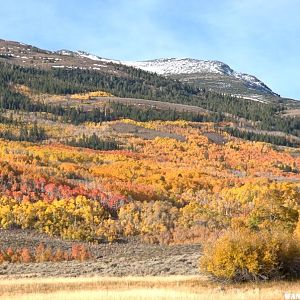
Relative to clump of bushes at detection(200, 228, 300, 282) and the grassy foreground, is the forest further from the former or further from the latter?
the grassy foreground

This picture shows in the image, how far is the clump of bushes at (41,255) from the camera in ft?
166

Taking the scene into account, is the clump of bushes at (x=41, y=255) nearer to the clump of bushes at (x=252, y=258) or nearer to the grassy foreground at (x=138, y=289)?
the grassy foreground at (x=138, y=289)

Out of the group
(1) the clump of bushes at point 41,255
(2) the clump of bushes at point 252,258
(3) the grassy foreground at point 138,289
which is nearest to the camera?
(3) the grassy foreground at point 138,289

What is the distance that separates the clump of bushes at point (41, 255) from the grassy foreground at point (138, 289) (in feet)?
49.6

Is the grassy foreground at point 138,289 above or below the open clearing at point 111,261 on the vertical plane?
above

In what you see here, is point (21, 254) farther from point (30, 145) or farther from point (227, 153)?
point (227, 153)

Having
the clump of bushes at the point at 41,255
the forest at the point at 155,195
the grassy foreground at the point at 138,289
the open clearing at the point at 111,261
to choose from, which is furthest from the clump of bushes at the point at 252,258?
the clump of bushes at the point at 41,255

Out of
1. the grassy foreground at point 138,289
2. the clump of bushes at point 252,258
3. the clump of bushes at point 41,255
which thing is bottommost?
the clump of bushes at point 41,255

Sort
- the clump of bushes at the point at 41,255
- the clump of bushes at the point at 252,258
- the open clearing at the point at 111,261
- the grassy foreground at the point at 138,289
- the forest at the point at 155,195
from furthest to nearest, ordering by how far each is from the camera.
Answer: the clump of bushes at the point at 41,255 → the open clearing at the point at 111,261 → the forest at the point at 155,195 → the clump of bushes at the point at 252,258 → the grassy foreground at the point at 138,289

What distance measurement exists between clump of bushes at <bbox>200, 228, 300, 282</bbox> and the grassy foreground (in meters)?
0.97

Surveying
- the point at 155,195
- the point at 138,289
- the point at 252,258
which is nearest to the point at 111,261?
the point at 138,289

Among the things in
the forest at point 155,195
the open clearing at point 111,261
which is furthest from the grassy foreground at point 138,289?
the open clearing at point 111,261

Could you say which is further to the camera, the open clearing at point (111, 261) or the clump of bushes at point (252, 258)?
the open clearing at point (111, 261)

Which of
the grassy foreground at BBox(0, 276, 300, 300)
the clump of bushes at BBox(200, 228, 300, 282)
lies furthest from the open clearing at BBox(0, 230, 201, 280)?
the clump of bushes at BBox(200, 228, 300, 282)
